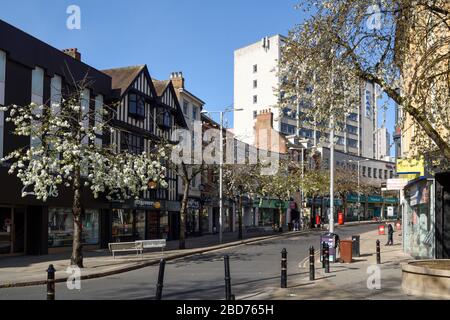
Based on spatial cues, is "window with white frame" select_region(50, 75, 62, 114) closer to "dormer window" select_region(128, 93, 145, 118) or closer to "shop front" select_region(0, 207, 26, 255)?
"shop front" select_region(0, 207, 26, 255)

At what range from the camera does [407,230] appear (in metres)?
27.1

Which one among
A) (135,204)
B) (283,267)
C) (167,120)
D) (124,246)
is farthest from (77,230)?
(167,120)

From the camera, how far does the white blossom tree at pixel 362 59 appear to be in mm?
12703

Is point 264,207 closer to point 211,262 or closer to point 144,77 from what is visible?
point 144,77

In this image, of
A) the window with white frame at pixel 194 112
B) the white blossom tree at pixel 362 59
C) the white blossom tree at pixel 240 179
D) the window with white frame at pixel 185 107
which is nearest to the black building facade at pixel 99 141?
the window with white frame at pixel 185 107

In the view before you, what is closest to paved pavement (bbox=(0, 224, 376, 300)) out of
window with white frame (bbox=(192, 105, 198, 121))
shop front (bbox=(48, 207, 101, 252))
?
shop front (bbox=(48, 207, 101, 252))

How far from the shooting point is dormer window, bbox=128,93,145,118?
33.1m

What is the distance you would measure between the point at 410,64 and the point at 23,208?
1890 cm

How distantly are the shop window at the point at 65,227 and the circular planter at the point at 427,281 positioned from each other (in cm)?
1868

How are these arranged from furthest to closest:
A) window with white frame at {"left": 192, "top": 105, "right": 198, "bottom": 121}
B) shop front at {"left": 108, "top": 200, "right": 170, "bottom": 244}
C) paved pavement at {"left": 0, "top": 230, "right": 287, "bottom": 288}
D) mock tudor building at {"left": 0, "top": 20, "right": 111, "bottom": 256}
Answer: window with white frame at {"left": 192, "top": 105, "right": 198, "bottom": 121}
shop front at {"left": 108, "top": 200, "right": 170, "bottom": 244}
mock tudor building at {"left": 0, "top": 20, "right": 111, "bottom": 256}
paved pavement at {"left": 0, "top": 230, "right": 287, "bottom": 288}

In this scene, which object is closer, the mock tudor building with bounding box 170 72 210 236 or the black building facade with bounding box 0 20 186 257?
the black building facade with bounding box 0 20 186 257

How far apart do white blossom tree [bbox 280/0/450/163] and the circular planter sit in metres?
2.76

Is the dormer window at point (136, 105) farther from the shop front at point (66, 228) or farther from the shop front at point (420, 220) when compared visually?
the shop front at point (420, 220)
